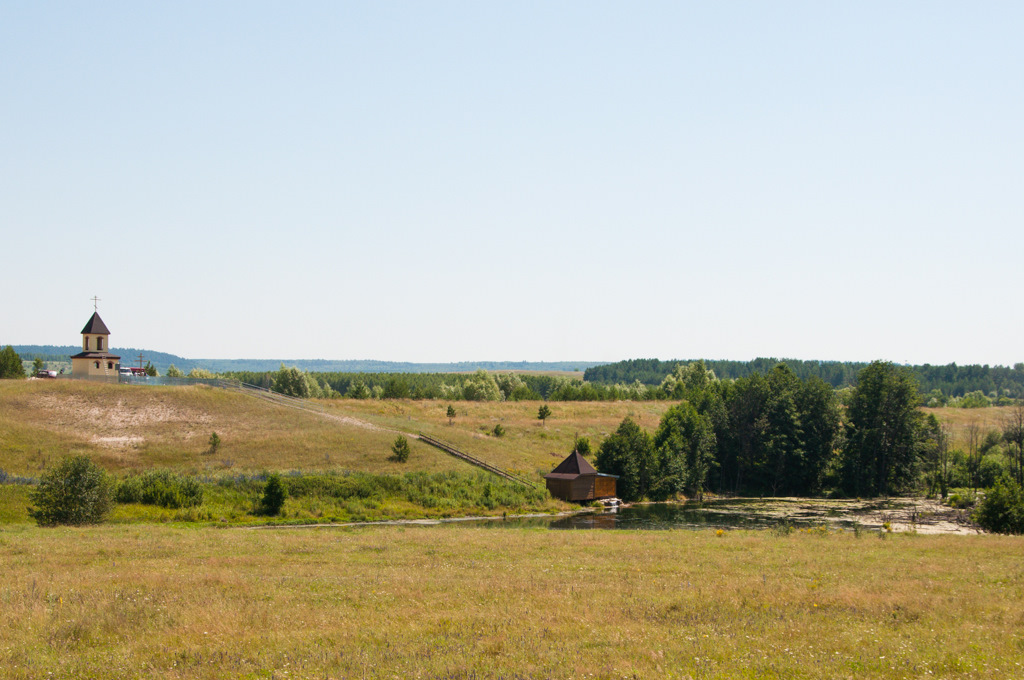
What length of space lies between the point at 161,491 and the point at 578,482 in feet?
114

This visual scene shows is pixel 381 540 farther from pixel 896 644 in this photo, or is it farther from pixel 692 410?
pixel 692 410

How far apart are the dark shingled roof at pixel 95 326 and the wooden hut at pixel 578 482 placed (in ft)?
174

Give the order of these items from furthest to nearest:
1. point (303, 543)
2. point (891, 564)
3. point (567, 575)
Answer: point (303, 543), point (891, 564), point (567, 575)

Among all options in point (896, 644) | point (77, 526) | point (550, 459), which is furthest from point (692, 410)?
point (896, 644)

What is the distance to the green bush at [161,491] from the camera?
163 feet

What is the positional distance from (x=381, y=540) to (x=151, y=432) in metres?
43.0

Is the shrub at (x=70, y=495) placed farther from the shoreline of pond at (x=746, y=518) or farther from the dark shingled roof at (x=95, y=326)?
the dark shingled roof at (x=95, y=326)

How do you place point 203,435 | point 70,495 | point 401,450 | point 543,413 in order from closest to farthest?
1. point 70,495
2. point 401,450
3. point 203,435
4. point 543,413

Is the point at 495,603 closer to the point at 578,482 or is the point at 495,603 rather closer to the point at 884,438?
the point at 578,482

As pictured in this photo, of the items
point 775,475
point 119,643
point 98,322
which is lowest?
point 775,475

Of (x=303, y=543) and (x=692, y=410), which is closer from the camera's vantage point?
(x=303, y=543)

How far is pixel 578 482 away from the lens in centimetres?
6650

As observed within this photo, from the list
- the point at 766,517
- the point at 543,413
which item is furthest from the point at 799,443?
the point at 543,413

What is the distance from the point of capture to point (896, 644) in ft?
45.1
